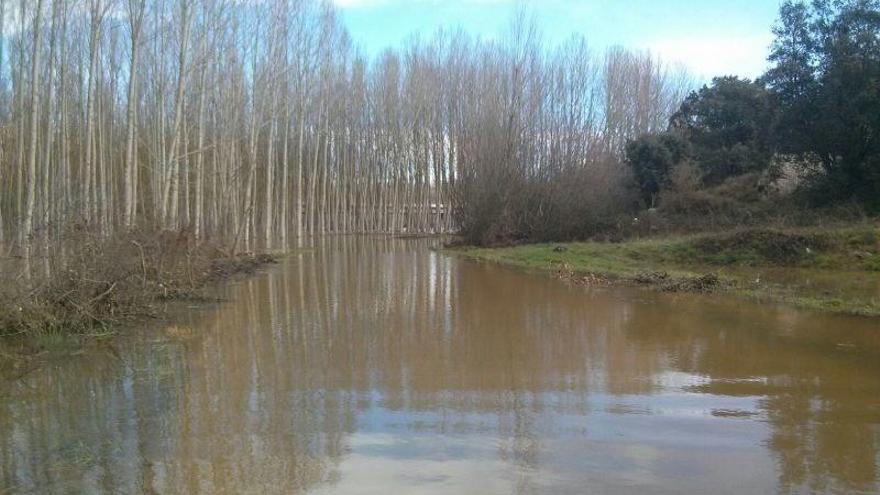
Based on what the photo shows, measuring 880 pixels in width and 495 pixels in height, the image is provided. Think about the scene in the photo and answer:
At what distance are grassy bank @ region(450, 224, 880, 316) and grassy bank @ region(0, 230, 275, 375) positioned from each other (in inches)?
417

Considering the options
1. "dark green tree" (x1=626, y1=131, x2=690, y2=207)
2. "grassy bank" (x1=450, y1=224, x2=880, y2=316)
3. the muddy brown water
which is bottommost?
the muddy brown water

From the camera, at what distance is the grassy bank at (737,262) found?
1593cm

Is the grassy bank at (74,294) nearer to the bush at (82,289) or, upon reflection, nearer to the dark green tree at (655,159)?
the bush at (82,289)

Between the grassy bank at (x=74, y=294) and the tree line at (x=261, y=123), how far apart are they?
744 millimetres

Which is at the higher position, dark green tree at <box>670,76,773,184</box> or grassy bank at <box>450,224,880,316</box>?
dark green tree at <box>670,76,773,184</box>

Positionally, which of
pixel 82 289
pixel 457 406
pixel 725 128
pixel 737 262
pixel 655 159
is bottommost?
pixel 457 406

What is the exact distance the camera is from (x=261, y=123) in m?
31.0

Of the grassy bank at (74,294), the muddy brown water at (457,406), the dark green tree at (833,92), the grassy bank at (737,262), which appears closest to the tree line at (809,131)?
the dark green tree at (833,92)

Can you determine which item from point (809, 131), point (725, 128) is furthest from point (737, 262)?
point (725, 128)

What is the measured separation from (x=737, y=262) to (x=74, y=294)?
63.3 feet

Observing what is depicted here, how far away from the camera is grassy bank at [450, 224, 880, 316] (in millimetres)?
15930

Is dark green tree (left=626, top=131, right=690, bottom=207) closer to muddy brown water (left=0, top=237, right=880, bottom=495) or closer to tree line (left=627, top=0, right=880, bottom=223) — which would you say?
tree line (left=627, top=0, right=880, bottom=223)

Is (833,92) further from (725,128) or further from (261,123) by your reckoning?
(261,123)

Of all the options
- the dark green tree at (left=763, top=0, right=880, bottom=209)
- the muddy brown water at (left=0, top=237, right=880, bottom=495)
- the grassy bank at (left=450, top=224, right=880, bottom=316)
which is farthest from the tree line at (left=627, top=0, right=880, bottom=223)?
the muddy brown water at (left=0, top=237, right=880, bottom=495)
